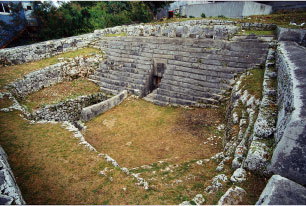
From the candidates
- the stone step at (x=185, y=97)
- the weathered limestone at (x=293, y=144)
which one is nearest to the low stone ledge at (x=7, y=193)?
the weathered limestone at (x=293, y=144)

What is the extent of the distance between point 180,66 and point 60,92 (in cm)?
738

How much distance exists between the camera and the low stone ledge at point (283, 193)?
2500mm

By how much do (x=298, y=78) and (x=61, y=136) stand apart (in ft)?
24.2

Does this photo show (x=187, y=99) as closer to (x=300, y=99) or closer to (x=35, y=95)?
(x=300, y=99)

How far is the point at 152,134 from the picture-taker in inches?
310

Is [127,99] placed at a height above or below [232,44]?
below

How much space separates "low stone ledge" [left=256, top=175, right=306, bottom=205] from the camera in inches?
98.4

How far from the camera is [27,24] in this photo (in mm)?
17906

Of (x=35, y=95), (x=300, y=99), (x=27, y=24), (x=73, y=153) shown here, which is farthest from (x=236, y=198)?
(x=27, y=24)

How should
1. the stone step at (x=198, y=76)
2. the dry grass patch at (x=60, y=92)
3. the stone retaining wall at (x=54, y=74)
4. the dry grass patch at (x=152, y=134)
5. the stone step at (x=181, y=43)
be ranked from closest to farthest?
the dry grass patch at (x=152, y=134) → the stone step at (x=198, y=76) → the stone step at (x=181, y=43) → the dry grass patch at (x=60, y=92) → the stone retaining wall at (x=54, y=74)

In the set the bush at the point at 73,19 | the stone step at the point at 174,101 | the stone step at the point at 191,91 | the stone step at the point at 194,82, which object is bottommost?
the stone step at the point at 174,101

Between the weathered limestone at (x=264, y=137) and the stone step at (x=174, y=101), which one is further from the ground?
the weathered limestone at (x=264, y=137)

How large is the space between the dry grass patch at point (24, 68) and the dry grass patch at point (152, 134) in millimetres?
5330

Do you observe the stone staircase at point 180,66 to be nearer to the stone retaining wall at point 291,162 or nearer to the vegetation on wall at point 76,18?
the stone retaining wall at point 291,162
